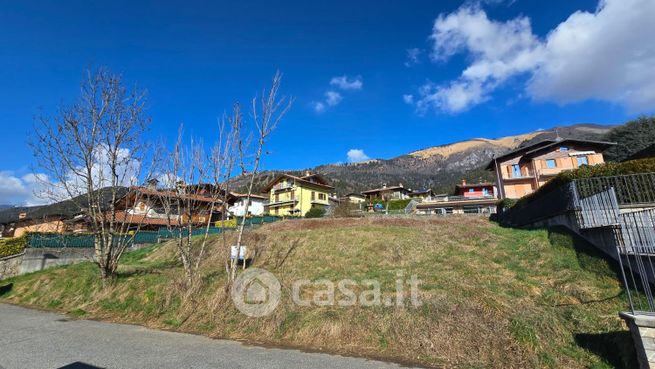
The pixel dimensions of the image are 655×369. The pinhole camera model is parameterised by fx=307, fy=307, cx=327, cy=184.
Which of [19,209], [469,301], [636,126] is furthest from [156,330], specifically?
[19,209]

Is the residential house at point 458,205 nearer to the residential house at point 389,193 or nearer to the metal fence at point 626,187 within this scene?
the residential house at point 389,193

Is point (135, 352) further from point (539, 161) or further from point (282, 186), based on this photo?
point (282, 186)

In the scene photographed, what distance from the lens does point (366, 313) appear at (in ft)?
27.8

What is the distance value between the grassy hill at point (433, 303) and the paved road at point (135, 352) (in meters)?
0.77

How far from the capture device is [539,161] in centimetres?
4144

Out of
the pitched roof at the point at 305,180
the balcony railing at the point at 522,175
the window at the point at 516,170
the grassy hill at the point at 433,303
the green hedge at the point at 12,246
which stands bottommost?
the grassy hill at the point at 433,303

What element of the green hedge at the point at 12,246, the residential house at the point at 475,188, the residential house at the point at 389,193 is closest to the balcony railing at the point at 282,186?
the residential house at the point at 389,193

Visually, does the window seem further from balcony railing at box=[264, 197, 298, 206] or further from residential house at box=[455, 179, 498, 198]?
balcony railing at box=[264, 197, 298, 206]

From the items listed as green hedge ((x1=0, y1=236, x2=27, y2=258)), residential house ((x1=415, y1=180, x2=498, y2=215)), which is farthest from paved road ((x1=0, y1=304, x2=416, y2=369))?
residential house ((x1=415, y1=180, x2=498, y2=215))

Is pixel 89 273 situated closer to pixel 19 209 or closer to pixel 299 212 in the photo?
pixel 299 212

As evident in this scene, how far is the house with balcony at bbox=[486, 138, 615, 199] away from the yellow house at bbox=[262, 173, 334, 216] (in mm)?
31320

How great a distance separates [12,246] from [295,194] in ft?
129

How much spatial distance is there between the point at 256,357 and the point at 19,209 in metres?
79.7

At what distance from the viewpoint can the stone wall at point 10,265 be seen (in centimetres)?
2167
